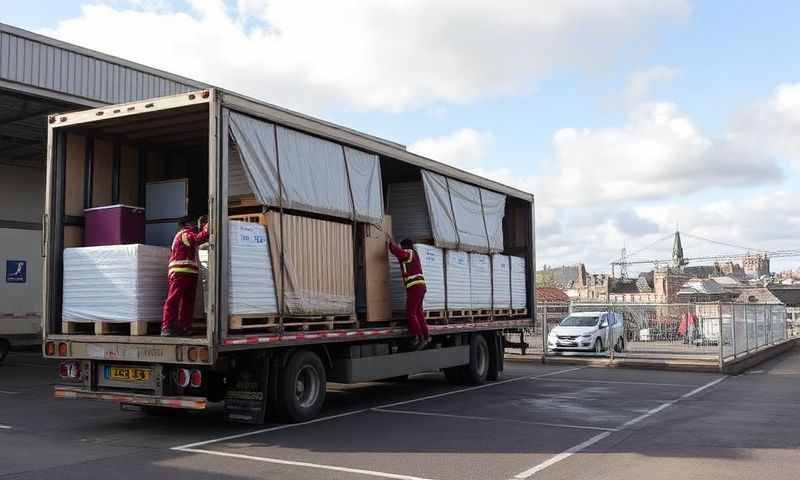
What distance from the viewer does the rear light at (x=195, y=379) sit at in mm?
8422

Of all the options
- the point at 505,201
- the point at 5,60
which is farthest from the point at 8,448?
the point at 505,201

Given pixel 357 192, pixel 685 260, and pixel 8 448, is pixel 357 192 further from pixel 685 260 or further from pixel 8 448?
pixel 685 260

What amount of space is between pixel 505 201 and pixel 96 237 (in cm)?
910

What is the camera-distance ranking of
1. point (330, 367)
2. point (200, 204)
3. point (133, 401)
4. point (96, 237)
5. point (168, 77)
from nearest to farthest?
1. point (133, 401)
2. point (96, 237)
3. point (330, 367)
4. point (200, 204)
5. point (168, 77)

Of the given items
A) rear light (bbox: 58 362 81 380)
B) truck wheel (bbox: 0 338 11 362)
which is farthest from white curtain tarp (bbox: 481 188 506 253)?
truck wheel (bbox: 0 338 11 362)

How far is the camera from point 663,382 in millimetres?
16031

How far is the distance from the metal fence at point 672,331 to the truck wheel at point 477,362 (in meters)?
2.97

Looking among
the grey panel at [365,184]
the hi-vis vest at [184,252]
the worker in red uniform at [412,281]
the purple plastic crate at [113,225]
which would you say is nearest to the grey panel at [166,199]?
the purple plastic crate at [113,225]

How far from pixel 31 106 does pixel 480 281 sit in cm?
1039

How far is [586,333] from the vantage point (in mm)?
22156

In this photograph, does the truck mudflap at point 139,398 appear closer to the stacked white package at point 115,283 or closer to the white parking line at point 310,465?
the white parking line at point 310,465

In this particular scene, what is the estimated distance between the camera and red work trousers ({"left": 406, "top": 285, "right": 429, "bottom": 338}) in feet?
38.1

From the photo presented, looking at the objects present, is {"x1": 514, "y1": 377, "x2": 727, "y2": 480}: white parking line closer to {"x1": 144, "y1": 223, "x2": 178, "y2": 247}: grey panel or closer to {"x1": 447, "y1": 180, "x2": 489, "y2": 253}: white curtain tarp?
{"x1": 447, "y1": 180, "x2": 489, "y2": 253}: white curtain tarp

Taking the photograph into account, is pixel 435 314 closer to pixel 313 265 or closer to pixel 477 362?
pixel 477 362
